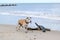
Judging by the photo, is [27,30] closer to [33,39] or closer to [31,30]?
[31,30]

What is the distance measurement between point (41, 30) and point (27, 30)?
79cm

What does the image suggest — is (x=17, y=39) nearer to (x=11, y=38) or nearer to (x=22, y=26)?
(x=11, y=38)

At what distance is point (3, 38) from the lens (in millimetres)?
9359

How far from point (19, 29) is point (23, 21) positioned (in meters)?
0.76

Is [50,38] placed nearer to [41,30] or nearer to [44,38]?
[44,38]

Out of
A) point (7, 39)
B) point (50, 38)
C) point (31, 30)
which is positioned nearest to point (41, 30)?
point (31, 30)

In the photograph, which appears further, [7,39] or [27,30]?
[27,30]

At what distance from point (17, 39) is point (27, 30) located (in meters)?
2.84

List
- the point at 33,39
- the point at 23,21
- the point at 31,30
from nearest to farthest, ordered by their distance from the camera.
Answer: the point at 33,39
the point at 23,21
the point at 31,30

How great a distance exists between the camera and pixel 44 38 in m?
9.48

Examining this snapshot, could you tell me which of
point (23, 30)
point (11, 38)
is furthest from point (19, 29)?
point (11, 38)

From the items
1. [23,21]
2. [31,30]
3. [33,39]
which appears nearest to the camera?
[33,39]

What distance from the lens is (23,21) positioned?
11.5 metres

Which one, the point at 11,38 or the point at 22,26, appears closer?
the point at 11,38
